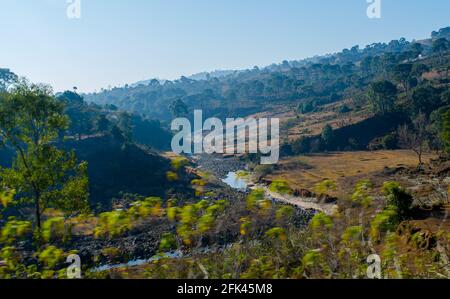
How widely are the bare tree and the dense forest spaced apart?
34 centimetres

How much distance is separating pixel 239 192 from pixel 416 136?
2836 centimetres

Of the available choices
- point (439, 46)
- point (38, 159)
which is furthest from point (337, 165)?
point (439, 46)

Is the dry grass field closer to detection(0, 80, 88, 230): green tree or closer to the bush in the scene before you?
the bush

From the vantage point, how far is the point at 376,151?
6438 centimetres

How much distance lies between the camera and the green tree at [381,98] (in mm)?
72062

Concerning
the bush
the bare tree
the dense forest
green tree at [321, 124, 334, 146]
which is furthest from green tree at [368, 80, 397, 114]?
the bush

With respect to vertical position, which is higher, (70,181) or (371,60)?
(371,60)

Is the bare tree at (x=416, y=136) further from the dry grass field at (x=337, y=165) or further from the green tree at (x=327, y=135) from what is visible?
the green tree at (x=327, y=135)

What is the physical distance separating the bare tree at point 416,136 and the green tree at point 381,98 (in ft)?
19.6

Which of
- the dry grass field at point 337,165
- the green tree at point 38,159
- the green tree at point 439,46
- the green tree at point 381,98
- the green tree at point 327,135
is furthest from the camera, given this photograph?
the green tree at point 439,46

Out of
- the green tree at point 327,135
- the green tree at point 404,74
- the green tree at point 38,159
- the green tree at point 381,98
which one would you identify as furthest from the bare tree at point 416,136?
the green tree at point 38,159
